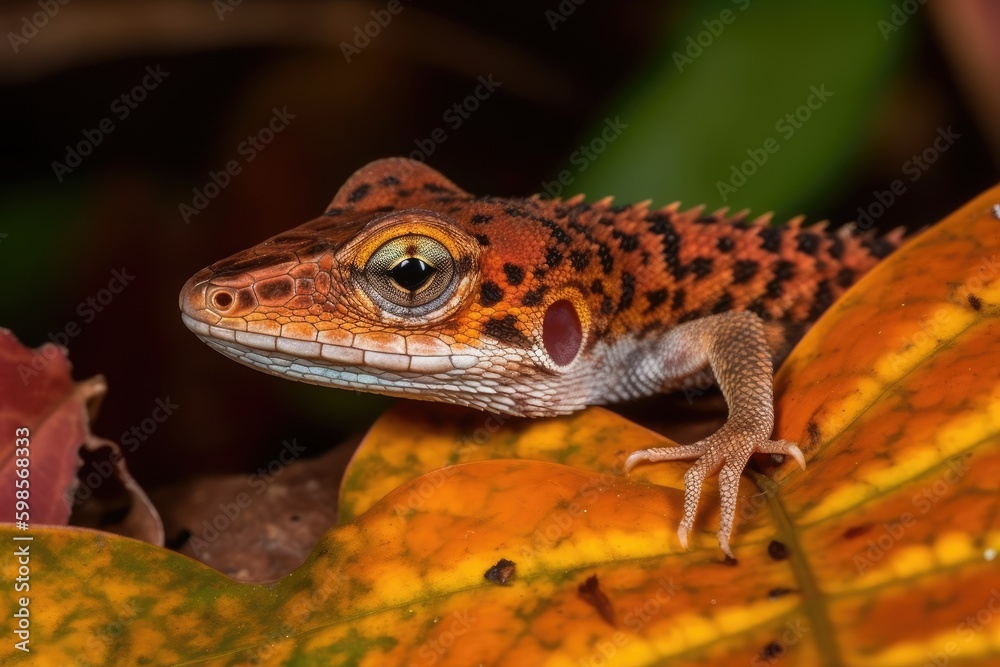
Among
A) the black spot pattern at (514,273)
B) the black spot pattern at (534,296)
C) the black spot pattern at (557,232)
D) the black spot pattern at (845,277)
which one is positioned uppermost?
the black spot pattern at (845,277)

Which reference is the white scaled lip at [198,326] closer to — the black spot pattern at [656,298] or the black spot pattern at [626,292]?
the black spot pattern at [626,292]

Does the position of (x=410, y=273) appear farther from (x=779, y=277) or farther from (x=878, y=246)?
(x=878, y=246)

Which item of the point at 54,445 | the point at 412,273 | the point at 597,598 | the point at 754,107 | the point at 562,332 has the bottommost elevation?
the point at 597,598

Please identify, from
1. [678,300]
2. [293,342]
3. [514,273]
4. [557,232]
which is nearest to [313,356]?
[293,342]

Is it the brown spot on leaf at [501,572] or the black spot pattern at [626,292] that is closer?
the brown spot on leaf at [501,572]

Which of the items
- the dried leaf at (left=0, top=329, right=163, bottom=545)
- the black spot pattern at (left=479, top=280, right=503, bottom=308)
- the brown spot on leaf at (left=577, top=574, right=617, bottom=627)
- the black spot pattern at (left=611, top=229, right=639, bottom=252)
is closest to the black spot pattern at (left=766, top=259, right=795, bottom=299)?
the black spot pattern at (left=611, top=229, right=639, bottom=252)

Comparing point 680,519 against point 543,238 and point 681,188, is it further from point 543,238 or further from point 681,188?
point 681,188

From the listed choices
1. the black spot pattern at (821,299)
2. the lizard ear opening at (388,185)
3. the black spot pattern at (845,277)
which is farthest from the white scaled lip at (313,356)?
the black spot pattern at (845,277)

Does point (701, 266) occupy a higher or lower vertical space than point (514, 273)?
higher

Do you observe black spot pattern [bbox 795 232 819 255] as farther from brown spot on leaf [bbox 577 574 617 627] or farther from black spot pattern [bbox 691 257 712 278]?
brown spot on leaf [bbox 577 574 617 627]
